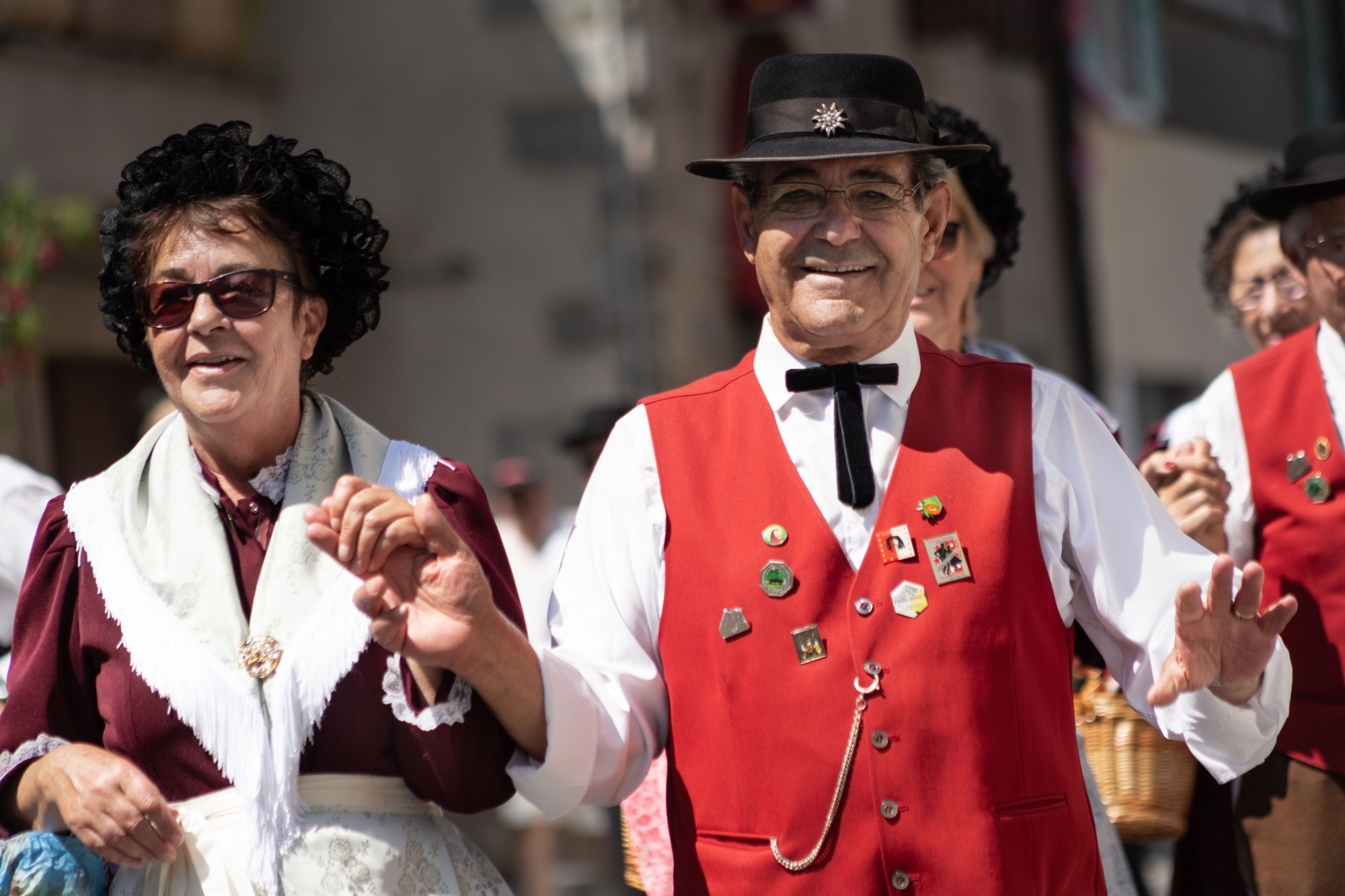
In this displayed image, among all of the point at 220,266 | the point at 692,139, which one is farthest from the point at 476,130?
the point at 220,266

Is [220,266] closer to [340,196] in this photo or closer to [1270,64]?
[340,196]

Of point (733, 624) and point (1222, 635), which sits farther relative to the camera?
point (733, 624)

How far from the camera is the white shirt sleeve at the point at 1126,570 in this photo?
2.44m

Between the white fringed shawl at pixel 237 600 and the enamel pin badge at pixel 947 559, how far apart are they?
2.80ft

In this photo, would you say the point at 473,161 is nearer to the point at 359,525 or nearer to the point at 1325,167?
the point at 1325,167

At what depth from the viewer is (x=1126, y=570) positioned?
2527mm

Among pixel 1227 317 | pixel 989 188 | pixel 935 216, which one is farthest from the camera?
pixel 1227 317

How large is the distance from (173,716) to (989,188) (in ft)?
7.14

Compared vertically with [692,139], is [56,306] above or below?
below

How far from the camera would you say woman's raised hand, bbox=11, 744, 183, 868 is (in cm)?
236

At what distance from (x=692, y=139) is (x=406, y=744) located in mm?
6763

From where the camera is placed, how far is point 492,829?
8625 mm

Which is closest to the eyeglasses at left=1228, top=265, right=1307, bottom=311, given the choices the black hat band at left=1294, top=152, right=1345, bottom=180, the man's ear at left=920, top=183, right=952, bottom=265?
the black hat band at left=1294, top=152, right=1345, bottom=180

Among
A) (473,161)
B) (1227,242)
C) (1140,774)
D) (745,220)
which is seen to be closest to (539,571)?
(473,161)
